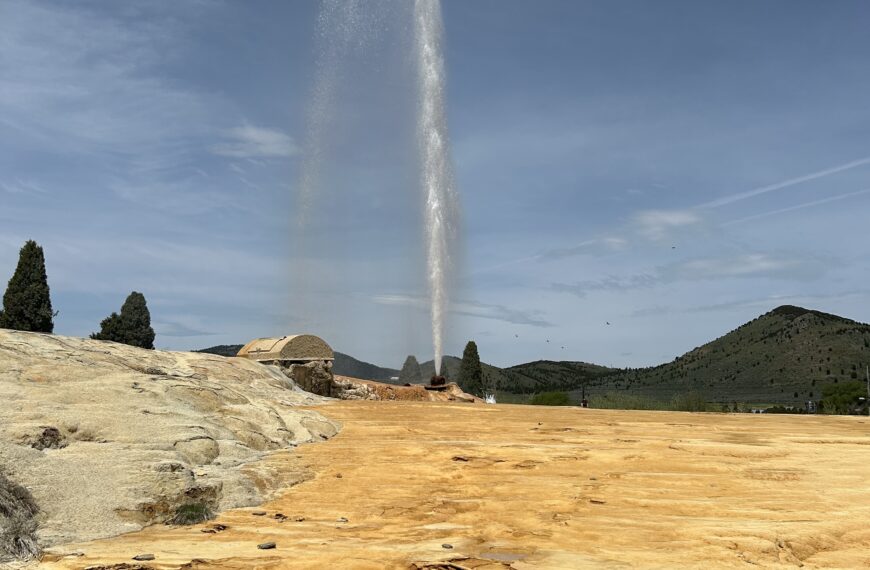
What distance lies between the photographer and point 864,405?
44906 millimetres

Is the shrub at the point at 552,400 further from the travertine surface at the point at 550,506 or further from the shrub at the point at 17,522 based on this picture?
the shrub at the point at 17,522

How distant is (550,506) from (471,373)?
27.0 metres

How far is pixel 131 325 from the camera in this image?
38.7 meters

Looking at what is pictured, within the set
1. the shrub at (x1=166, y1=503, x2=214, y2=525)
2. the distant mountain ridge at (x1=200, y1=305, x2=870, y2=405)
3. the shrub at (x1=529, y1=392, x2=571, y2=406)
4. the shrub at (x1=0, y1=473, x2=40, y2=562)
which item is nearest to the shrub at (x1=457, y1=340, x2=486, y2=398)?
the shrub at (x1=529, y1=392, x2=571, y2=406)

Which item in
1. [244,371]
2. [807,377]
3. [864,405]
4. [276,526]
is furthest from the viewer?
[807,377]

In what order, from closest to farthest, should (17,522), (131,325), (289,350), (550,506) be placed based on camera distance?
(17,522)
(550,506)
(289,350)
(131,325)

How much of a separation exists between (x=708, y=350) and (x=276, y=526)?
9131 centimetres

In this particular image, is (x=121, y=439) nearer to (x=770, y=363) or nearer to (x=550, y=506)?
(x=550, y=506)

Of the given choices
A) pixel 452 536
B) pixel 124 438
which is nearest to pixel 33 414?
pixel 124 438

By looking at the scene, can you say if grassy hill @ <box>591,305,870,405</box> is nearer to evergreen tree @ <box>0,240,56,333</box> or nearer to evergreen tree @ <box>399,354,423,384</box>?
evergreen tree @ <box>399,354,423,384</box>

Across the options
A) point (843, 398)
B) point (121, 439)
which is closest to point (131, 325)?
point (121, 439)

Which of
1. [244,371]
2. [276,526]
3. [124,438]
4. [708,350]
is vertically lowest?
[276,526]

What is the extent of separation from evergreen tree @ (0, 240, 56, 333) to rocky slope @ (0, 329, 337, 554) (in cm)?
1892

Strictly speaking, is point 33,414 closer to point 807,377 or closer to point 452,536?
point 452,536
